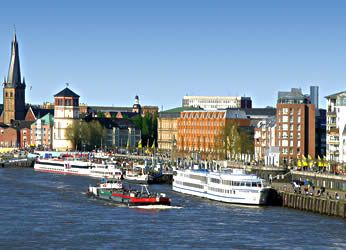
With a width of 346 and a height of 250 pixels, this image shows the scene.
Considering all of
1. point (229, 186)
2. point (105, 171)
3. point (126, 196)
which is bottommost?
point (126, 196)

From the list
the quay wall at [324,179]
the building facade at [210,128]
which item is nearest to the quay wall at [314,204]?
the quay wall at [324,179]

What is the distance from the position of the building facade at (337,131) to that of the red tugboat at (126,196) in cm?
3176

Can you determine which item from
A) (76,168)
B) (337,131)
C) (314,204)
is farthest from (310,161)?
(76,168)

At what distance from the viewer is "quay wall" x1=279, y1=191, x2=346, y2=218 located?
98.7m

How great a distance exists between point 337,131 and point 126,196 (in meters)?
39.9

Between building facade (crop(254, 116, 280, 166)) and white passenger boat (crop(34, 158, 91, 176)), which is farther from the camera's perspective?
white passenger boat (crop(34, 158, 91, 176))

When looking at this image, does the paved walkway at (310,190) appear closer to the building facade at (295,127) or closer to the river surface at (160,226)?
the river surface at (160,226)

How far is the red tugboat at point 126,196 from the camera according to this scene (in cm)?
10944

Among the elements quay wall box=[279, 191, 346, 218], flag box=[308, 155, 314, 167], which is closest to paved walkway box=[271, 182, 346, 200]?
quay wall box=[279, 191, 346, 218]

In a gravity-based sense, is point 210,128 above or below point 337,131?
above

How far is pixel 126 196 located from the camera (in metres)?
113

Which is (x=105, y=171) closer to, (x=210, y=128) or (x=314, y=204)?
(x=210, y=128)

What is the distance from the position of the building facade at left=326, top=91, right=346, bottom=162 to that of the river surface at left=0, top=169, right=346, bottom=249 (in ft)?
88.8

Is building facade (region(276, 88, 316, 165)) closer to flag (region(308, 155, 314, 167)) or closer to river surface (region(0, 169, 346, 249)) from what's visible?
flag (region(308, 155, 314, 167))
